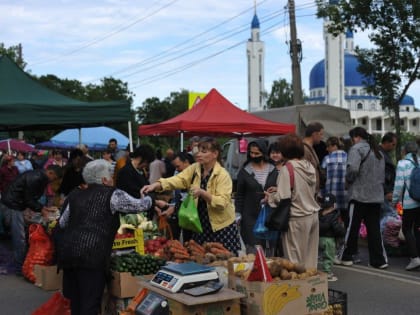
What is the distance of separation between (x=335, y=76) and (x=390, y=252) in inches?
2792

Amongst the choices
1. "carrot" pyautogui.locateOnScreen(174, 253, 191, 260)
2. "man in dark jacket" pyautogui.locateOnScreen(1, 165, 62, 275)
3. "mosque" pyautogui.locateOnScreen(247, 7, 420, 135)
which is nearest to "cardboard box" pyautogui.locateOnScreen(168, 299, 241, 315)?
"carrot" pyautogui.locateOnScreen(174, 253, 191, 260)

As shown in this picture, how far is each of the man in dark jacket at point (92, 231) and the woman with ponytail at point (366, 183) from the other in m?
4.36

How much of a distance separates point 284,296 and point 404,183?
4749mm

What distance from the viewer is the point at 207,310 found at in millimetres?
3949

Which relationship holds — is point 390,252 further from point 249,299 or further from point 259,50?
point 259,50

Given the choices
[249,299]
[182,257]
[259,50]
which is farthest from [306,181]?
[259,50]

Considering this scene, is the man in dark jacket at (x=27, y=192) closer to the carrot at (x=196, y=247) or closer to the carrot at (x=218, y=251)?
the carrot at (x=196, y=247)

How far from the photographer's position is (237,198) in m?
7.07

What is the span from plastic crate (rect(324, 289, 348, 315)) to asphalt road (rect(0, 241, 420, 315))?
5.34 ft

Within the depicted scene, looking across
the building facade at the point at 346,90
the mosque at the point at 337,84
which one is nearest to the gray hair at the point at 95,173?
the building facade at the point at 346,90

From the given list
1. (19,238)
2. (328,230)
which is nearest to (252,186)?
(328,230)

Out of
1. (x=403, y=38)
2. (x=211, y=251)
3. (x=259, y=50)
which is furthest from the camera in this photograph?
(x=259, y=50)

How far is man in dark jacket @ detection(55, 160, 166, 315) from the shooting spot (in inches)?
177

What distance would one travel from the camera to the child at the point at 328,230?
7461mm
